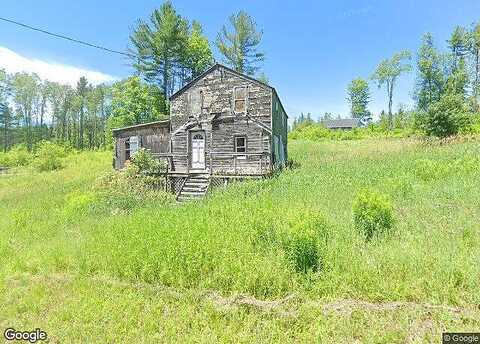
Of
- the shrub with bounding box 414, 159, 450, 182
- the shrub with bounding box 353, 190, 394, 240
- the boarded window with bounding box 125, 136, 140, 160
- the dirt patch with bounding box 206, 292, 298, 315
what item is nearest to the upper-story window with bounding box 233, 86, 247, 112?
the boarded window with bounding box 125, 136, 140, 160

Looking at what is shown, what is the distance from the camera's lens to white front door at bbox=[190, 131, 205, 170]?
1923cm

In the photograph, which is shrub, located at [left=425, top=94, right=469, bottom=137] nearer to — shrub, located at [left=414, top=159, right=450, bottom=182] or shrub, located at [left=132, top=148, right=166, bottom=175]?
shrub, located at [left=414, top=159, right=450, bottom=182]

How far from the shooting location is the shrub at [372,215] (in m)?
6.56

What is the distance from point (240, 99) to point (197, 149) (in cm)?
413

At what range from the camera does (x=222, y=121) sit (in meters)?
18.8

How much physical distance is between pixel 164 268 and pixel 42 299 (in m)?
2.31

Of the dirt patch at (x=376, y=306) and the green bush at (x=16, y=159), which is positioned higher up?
the green bush at (x=16, y=159)

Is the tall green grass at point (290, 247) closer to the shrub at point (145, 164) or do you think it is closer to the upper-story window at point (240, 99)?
the shrub at point (145, 164)

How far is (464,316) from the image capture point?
13.1 feet

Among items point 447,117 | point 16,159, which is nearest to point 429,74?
point 447,117

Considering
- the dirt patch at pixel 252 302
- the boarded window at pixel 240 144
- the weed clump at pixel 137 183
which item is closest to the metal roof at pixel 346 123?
the boarded window at pixel 240 144

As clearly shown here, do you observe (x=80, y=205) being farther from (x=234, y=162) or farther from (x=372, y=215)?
(x=372, y=215)

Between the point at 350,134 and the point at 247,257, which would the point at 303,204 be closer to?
the point at 247,257

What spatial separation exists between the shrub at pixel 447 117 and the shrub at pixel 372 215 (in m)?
24.2
